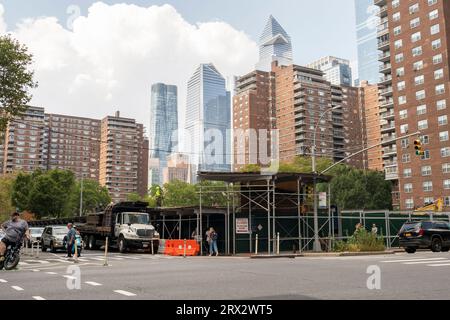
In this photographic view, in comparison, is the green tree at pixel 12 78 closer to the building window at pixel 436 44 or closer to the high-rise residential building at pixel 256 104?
the building window at pixel 436 44

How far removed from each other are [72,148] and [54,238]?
16585 cm

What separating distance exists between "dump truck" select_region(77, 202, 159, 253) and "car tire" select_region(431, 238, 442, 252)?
52.0ft

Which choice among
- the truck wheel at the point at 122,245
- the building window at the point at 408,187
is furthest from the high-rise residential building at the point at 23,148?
the truck wheel at the point at 122,245

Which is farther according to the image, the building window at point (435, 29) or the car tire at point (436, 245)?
the building window at point (435, 29)

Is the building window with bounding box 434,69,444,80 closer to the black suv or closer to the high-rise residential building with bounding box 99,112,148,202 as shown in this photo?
the black suv

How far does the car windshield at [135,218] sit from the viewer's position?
101 feet

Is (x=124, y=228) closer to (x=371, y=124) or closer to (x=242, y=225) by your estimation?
(x=242, y=225)

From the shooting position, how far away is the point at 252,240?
29.5m

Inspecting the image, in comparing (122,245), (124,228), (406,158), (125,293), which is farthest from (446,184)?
(125,293)

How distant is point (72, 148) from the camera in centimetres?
19062

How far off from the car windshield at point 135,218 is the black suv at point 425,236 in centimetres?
1547

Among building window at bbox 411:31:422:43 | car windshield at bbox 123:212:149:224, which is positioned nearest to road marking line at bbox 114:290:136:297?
car windshield at bbox 123:212:149:224

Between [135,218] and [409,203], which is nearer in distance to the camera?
[135,218]
